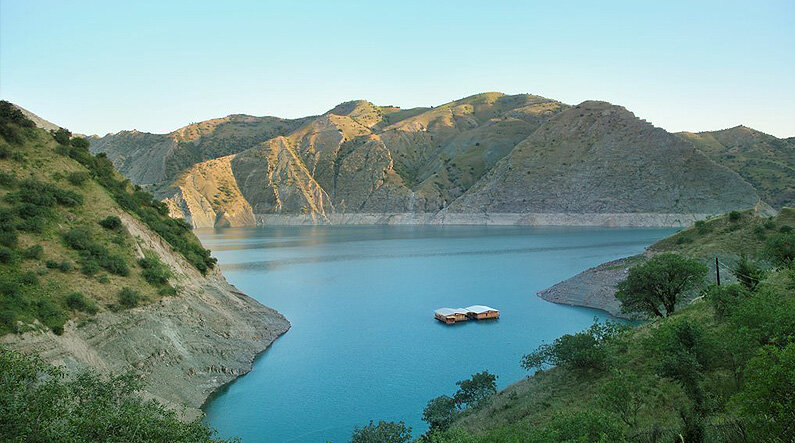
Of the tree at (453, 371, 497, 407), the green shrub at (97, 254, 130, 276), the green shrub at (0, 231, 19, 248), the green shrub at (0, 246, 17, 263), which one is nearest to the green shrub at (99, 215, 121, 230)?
the green shrub at (97, 254, 130, 276)

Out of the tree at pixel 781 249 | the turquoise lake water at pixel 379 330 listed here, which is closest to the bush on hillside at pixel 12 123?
the turquoise lake water at pixel 379 330

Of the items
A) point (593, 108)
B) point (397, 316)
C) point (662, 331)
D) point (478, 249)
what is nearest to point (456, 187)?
point (593, 108)

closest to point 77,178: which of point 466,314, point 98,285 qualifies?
point 98,285

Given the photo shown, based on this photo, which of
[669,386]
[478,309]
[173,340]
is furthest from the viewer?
[478,309]

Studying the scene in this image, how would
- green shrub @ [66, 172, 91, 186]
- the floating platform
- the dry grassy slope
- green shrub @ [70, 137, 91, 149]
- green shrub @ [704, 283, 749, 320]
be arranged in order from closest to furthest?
green shrub @ [704, 283, 749, 320] < green shrub @ [66, 172, 91, 186] < green shrub @ [70, 137, 91, 149] < the floating platform < the dry grassy slope

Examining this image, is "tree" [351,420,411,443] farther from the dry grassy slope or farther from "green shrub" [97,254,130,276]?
the dry grassy slope

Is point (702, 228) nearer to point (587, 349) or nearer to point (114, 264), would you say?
point (587, 349)

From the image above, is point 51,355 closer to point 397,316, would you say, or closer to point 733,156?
point 397,316
